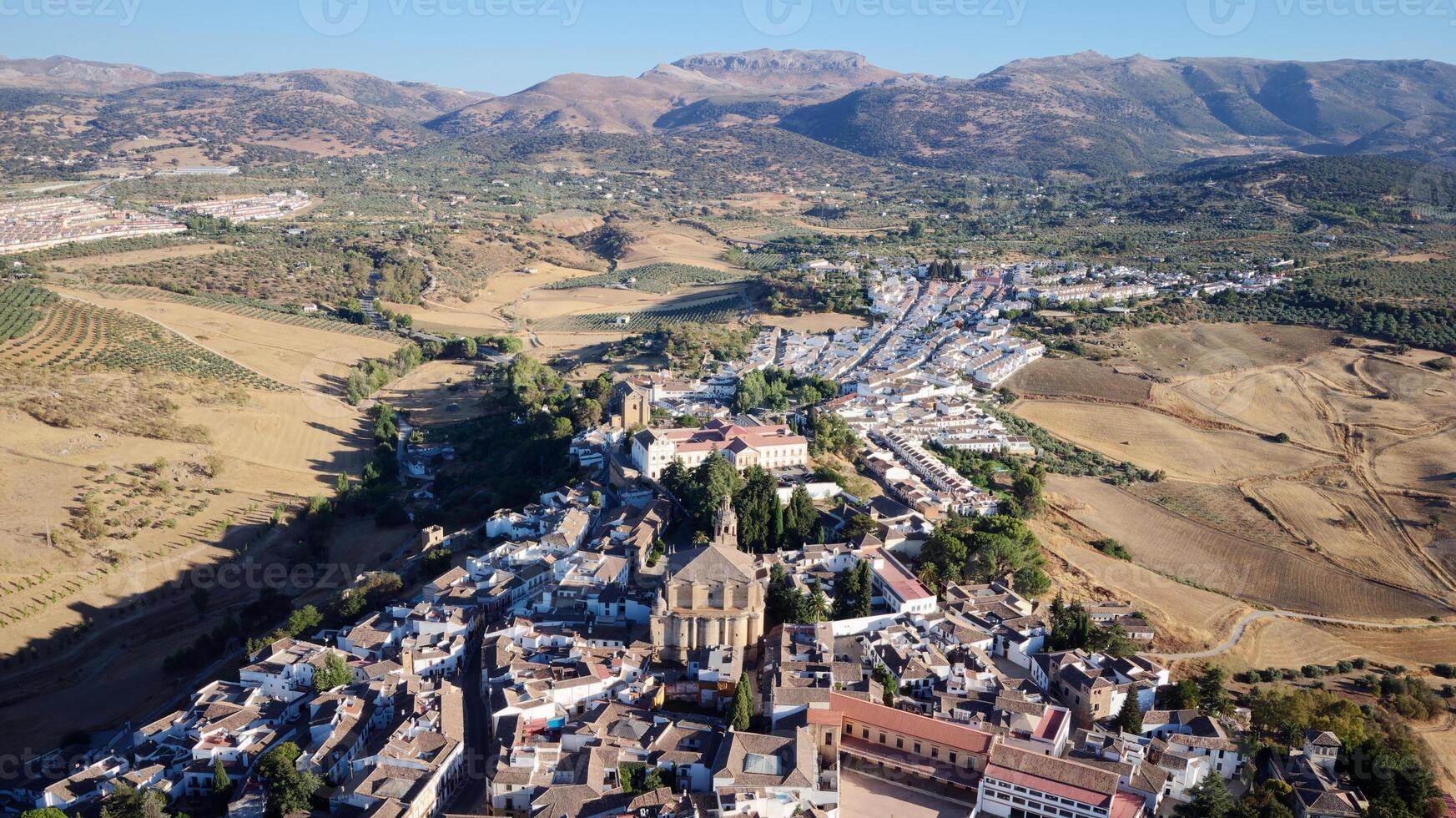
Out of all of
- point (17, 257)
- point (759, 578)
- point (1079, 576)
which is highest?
point (17, 257)

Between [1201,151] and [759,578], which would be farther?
[1201,151]

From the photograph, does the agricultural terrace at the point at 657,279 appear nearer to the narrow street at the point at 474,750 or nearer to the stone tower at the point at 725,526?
the stone tower at the point at 725,526

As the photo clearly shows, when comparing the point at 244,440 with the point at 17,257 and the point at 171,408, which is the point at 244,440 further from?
the point at 17,257

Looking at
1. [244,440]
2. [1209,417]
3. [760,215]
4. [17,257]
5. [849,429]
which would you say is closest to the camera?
[849,429]

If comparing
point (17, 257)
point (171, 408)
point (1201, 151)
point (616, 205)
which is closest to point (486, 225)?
point (616, 205)

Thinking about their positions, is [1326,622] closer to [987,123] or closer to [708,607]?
[708,607]

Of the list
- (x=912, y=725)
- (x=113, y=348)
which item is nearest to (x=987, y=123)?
(x=113, y=348)

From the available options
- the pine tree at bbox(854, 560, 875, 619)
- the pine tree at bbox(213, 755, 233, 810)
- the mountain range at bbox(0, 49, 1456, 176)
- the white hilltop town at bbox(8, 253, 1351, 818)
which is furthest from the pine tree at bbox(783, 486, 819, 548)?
the mountain range at bbox(0, 49, 1456, 176)

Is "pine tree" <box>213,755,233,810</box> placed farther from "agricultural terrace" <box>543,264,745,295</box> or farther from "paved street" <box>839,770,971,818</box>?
"agricultural terrace" <box>543,264,745,295</box>
